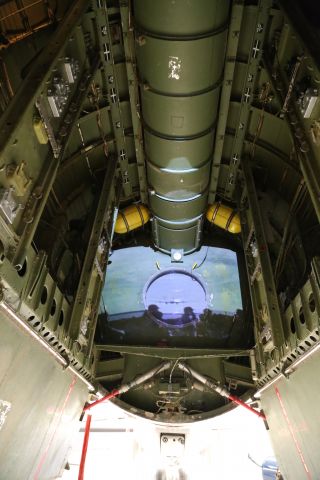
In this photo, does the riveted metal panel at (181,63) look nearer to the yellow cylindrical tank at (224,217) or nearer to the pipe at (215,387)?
the yellow cylindrical tank at (224,217)

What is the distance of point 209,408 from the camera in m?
4.67

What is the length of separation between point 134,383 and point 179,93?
3.36m

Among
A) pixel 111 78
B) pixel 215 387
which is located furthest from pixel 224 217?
pixel 111 78

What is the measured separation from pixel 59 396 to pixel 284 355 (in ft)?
6.43

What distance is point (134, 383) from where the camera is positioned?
4500mm

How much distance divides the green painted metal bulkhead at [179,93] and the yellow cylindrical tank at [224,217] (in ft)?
1.31

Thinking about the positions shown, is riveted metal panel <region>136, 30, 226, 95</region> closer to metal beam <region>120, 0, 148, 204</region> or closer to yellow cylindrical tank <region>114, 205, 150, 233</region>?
metal beam <region>120, 0, 148, 204</region>

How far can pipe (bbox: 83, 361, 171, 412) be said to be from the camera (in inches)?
165

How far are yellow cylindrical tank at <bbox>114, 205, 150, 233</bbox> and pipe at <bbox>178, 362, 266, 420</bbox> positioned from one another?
1956mm

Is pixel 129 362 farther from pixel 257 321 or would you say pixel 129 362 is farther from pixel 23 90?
pixel 23 90

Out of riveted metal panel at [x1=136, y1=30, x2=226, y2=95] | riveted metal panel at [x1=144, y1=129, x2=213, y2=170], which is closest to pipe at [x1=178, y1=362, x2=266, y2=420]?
riveted metal panel at [x1=144, y1=129, x2=213, y2=170]

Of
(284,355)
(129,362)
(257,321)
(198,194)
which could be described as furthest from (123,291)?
(284,355)

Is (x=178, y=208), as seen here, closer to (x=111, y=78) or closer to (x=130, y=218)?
(x=130, y=218)

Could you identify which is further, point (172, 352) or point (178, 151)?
point (172, 352)
